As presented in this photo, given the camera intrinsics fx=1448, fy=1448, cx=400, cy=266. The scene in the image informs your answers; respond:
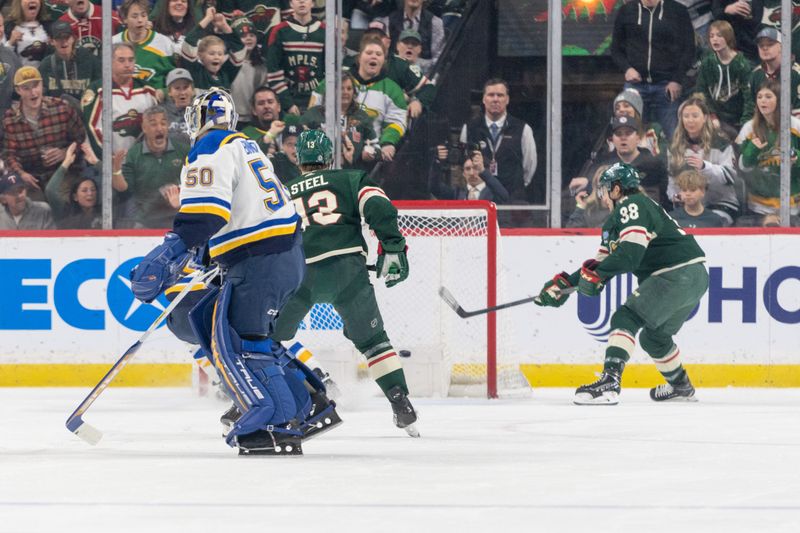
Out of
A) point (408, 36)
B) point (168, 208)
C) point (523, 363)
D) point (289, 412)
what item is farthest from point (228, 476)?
point (408, 36)

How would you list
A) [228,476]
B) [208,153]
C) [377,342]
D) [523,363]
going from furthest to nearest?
[523,363], [377,342], [208,153], [228,476]

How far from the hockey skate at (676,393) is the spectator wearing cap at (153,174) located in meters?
3.08

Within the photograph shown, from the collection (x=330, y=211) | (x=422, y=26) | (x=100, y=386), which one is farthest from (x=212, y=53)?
(x=100, y=386)

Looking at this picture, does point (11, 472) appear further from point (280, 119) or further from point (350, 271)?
point (280, 119)

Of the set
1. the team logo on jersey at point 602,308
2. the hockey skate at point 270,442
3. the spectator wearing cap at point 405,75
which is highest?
the spectator wearing cap at point 405,75

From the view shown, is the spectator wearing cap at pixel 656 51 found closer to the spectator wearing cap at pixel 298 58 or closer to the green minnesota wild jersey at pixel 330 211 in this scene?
the spectator wearing cap at pixel 298 58

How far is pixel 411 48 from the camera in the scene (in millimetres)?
8836

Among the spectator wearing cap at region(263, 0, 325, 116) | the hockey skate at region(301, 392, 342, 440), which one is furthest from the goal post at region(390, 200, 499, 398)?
the hockey skate at region(301, 392, 342, 440)

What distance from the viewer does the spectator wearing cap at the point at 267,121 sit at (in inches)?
341

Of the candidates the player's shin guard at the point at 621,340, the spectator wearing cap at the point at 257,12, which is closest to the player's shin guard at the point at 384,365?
the player's shin guard at the point at 621,340

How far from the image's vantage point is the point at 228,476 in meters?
3.91

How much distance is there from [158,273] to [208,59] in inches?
191

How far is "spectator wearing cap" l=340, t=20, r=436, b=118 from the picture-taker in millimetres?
8734

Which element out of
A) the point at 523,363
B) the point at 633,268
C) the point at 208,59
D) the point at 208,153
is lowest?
the point at 523,363
